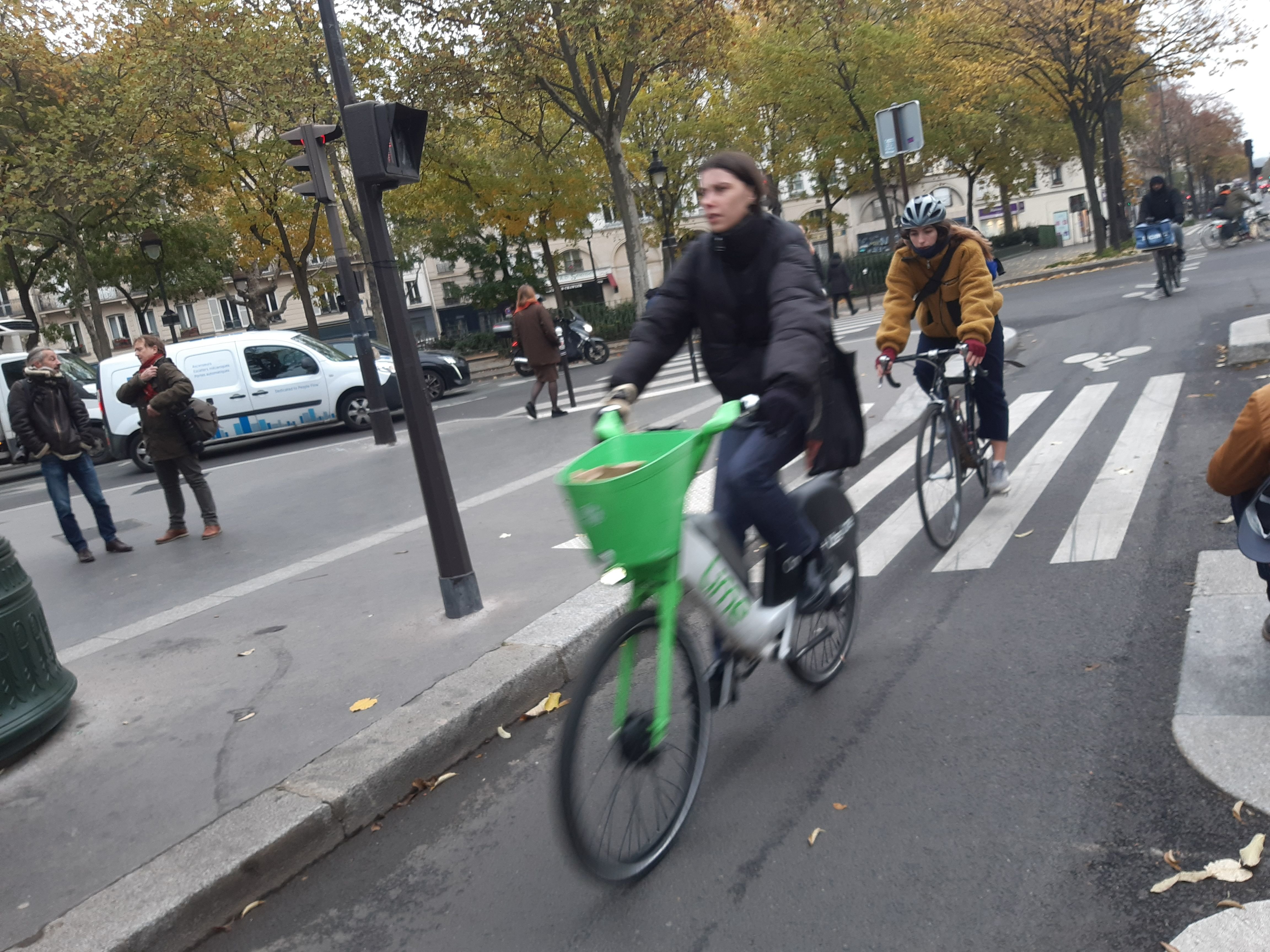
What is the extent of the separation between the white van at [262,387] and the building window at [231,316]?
4912 centimetres

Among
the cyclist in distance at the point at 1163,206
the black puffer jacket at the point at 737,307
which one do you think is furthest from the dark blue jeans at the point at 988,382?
the cyclist in distance at the point at 1163,206

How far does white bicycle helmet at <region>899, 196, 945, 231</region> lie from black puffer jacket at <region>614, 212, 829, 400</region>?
1919mm

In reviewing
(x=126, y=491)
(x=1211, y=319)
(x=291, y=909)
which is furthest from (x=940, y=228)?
(x=126, y=491)

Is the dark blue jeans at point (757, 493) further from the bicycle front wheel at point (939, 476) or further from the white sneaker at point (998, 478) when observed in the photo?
the white sneaker at point (998, 478)

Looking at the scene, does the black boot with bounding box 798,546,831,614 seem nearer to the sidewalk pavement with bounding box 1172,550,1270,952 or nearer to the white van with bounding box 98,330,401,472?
the sidewalk pavement with bounding box 1172,550,1270,952

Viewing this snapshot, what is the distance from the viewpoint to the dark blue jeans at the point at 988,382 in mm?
5805

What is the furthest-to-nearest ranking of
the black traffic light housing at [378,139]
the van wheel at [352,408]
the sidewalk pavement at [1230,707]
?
the van wheel at [352,408]
the black traffic light housing at [378,139]
the sidewalk pavement at [1230,707]

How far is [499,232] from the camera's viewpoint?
3578 cm

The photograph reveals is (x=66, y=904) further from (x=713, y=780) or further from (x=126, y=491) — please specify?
(x=126, y=491)

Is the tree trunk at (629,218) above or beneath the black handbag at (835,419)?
above

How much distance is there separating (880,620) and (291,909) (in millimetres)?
2677

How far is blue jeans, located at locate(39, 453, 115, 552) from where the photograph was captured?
823 cm

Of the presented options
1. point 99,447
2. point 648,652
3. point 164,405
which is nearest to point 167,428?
point 164,405

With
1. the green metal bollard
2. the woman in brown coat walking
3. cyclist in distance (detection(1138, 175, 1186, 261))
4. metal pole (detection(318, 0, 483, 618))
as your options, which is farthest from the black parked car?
the green metal bollard
